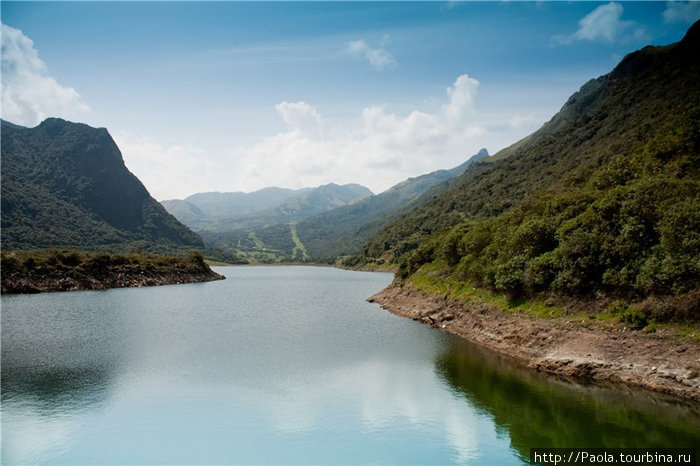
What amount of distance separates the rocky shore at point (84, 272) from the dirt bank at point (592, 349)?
99.6m

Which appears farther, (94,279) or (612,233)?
(94,279)

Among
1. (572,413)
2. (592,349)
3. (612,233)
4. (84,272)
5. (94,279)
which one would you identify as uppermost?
(612,233)

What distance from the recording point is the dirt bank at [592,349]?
2861 centimetres

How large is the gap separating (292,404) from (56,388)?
18097 mm

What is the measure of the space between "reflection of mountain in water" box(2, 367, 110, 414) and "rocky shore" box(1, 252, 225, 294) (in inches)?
3039

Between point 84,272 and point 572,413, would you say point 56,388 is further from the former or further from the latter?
point 84,272

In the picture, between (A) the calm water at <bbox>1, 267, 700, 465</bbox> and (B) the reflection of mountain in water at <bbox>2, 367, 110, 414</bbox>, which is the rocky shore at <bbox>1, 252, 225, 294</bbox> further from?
(B) the reflection of mountain in water at <bbox>2, 367, 110, 414</bbox>

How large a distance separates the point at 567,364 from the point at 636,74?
574 feet

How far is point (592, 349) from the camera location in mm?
34094

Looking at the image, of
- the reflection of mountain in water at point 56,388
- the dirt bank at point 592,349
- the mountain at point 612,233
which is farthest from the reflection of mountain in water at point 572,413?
the reflection of mountain in water at point 56,388

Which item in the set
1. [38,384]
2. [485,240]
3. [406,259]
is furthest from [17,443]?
[406,259]

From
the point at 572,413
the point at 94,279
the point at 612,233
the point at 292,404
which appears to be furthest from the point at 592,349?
the point at 94,279

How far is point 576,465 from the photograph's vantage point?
67.4 feet

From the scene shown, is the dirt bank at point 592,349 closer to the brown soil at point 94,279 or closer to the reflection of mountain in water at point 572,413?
the reflection of mountain in water at point 572,413
